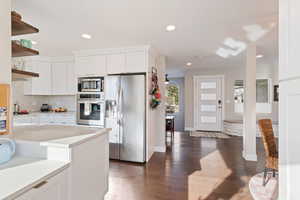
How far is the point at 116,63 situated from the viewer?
3410 mm

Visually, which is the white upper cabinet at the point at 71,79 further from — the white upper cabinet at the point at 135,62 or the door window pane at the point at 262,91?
the door window pane at the point at 262,91

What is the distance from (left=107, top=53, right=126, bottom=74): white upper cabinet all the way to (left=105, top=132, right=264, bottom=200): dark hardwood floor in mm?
1991

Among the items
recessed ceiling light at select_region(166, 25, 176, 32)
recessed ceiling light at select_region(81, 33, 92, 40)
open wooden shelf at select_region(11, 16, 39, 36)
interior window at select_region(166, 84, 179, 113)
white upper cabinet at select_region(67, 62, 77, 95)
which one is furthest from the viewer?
interior window at select_region(166, 84, 179, 113)

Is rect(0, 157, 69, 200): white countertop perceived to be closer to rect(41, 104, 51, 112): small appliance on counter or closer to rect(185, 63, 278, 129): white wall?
rect(41, 104, 51, 112): small appliance on counter

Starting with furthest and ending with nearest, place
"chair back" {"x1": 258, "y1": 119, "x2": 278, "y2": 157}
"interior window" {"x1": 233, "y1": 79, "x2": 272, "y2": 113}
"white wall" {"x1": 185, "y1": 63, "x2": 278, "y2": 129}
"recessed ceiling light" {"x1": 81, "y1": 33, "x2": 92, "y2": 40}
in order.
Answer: "interior window" {"x1": 233, "y1": 79, "x2": 272, "y2": 113}
"white wall" {"x1": 185, "y1": 63, "x2": 278, "y2": 129}
"recessed ceiling light" {"x1": 81, "y1": 33, "x2": 92, "y2": 40}
"chair back" {"x1": 258, "y1": 119, "x2": 278, "y2": 157}

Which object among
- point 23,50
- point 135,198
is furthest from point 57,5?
point 135,198

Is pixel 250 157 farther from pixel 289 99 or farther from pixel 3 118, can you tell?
pixel 3 118

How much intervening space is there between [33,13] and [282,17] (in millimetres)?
2767

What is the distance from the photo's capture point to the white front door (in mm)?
6199

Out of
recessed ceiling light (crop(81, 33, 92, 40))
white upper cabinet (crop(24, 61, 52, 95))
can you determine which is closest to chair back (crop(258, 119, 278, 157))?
recessed ceiling light (crop(81, 33, 92, 40))

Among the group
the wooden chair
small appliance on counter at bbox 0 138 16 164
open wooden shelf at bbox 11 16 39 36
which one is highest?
open wooden shelf at bbox 11 16 39 36

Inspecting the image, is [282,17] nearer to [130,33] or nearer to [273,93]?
[130,33]

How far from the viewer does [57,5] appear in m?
1.92

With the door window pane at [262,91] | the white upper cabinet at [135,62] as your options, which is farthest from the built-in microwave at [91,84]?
the door window pane at [262,91]
